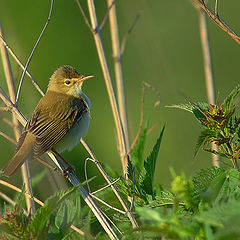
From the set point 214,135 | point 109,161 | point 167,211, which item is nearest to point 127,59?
point 109,161

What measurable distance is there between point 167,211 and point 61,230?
1.75ft

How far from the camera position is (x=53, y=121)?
338 cm

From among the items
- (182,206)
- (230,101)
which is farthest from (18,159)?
(230,101)

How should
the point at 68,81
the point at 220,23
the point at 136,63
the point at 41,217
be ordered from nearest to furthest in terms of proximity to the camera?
the point at 41,217
the point at 220,23
the point at 68,81
the point at 136,63

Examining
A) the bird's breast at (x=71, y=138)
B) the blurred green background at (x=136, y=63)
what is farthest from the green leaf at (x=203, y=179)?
the blurred green background at (x=136, y=63)

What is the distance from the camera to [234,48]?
6637 mm

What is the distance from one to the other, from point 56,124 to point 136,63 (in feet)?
9.75

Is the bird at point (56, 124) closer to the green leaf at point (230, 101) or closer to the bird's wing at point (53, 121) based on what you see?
the bird's wing at point (53, 121)

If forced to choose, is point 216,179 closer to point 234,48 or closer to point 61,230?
point 61,230

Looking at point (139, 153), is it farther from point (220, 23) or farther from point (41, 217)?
point (41, 217)

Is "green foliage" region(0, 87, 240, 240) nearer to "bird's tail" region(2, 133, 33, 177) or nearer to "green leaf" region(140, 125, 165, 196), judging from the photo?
"green leaf" region(140, 125, 165, 196)

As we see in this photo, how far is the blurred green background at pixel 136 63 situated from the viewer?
15.6 feet

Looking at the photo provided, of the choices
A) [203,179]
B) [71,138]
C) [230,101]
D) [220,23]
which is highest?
[220,23]

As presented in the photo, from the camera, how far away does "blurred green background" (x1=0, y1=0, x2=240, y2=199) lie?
4.74 metres
